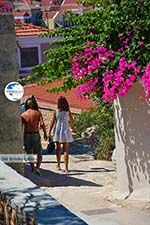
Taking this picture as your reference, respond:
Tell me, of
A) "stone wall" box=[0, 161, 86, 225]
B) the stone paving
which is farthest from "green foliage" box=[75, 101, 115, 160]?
"stone wall" box=[0, 161, 86, 225]

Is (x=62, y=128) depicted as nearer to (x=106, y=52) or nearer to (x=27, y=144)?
(x=27, y=144)

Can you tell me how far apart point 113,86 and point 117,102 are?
95 centimetres

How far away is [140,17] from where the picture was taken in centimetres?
902

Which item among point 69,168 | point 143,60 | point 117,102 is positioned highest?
point 143,60

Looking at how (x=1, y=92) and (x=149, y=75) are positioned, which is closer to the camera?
(x=149, y=75)

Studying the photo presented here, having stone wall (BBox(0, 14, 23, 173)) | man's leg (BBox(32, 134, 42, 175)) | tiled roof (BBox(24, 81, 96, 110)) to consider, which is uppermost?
stone wall (BBox(0, 14, 23, 173))

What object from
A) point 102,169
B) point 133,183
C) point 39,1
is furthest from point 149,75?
point 39,1

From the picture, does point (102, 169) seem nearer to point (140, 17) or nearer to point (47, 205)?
point (140, 17)

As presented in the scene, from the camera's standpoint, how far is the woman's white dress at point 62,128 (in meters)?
12.4

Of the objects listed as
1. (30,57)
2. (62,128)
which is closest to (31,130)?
(62,128)

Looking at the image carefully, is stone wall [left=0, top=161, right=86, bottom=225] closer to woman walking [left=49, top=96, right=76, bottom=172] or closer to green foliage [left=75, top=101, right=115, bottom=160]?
woman walking [left=49, top=96, right=76, bottom=172]

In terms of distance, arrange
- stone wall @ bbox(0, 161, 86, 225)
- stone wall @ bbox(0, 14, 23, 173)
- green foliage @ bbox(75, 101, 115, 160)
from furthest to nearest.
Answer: green foliage @ bbox(75, 101, 115, 160), stone wall @ bbox(0, 14, 23, 173), stone wall @ bbox(0, 161, 86, 225)

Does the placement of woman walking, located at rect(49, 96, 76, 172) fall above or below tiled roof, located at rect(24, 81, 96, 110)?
above

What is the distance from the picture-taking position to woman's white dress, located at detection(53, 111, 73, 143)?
40.6 ft
